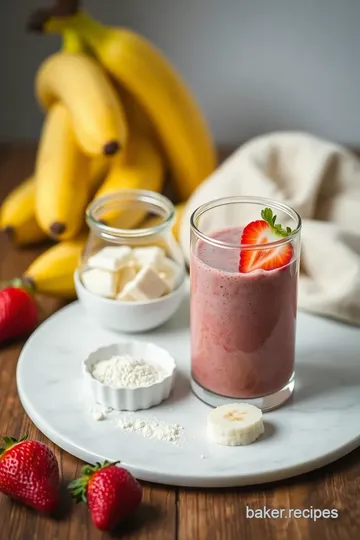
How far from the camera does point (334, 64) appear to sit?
6.35 ft

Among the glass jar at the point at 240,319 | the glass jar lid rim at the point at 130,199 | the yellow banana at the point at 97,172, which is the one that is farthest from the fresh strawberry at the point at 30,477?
the yellow banana at the point at 97,172

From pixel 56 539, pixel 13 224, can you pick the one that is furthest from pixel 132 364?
pixel 13 224

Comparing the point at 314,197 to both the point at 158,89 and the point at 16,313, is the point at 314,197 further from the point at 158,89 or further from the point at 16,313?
the point at 16,313

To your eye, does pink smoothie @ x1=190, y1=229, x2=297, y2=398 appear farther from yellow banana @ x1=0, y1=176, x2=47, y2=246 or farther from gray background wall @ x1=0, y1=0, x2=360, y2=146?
gray background wall @ x1=0, y1=0, x2=360, y2=146

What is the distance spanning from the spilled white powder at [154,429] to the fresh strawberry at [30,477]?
0.43ft

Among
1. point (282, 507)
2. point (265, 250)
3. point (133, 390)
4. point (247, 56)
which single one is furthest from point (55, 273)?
point (247, 56)

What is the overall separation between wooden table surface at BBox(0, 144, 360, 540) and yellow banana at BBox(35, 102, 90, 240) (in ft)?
1.64

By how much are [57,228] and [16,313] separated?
0.20 m

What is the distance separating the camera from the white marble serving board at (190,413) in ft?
3.42

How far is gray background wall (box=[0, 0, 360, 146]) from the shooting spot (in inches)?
74.8

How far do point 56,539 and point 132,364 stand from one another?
0.92ft

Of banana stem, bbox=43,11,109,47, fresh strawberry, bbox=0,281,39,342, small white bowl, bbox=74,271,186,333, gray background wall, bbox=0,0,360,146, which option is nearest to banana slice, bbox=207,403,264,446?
small white bowl, bbox=74,271,186,333

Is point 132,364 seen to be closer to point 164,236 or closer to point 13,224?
point 164,236

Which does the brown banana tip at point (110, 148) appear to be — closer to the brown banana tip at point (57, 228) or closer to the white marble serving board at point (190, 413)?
the brown banana tip at point (57, 228)
